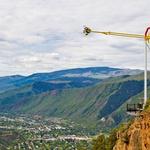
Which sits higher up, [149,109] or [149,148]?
[149,109]

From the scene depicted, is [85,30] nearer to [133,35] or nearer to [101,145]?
[133,35]

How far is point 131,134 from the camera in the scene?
3634 inches

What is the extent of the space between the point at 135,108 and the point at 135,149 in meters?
8.66

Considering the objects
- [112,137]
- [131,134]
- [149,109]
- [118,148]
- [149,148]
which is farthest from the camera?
[112,137]

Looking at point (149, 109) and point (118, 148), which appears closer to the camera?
point (149, 109)

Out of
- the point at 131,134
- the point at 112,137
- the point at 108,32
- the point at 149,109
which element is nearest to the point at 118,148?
the point at 131,134

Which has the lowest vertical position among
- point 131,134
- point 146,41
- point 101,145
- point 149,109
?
point 101,145

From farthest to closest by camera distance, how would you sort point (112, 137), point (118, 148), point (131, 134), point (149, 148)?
point (112, 137) < point (118, 148) < point (131, 134) < point (149, 148)

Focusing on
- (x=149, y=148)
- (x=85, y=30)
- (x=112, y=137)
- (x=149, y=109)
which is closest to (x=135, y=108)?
(x=149, y=109)

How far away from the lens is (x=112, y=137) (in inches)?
5768

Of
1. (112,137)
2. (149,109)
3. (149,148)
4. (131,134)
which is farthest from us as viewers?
(112,137)

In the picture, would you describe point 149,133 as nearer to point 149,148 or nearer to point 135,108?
point 149,148

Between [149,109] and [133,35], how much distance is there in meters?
15.7

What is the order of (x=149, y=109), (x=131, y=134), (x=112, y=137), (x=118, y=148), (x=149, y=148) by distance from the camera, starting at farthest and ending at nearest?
(x=112, y=137), (x=118, y=148), (x=131, y=134), (x=149, y=109), (x=149, y=148)
